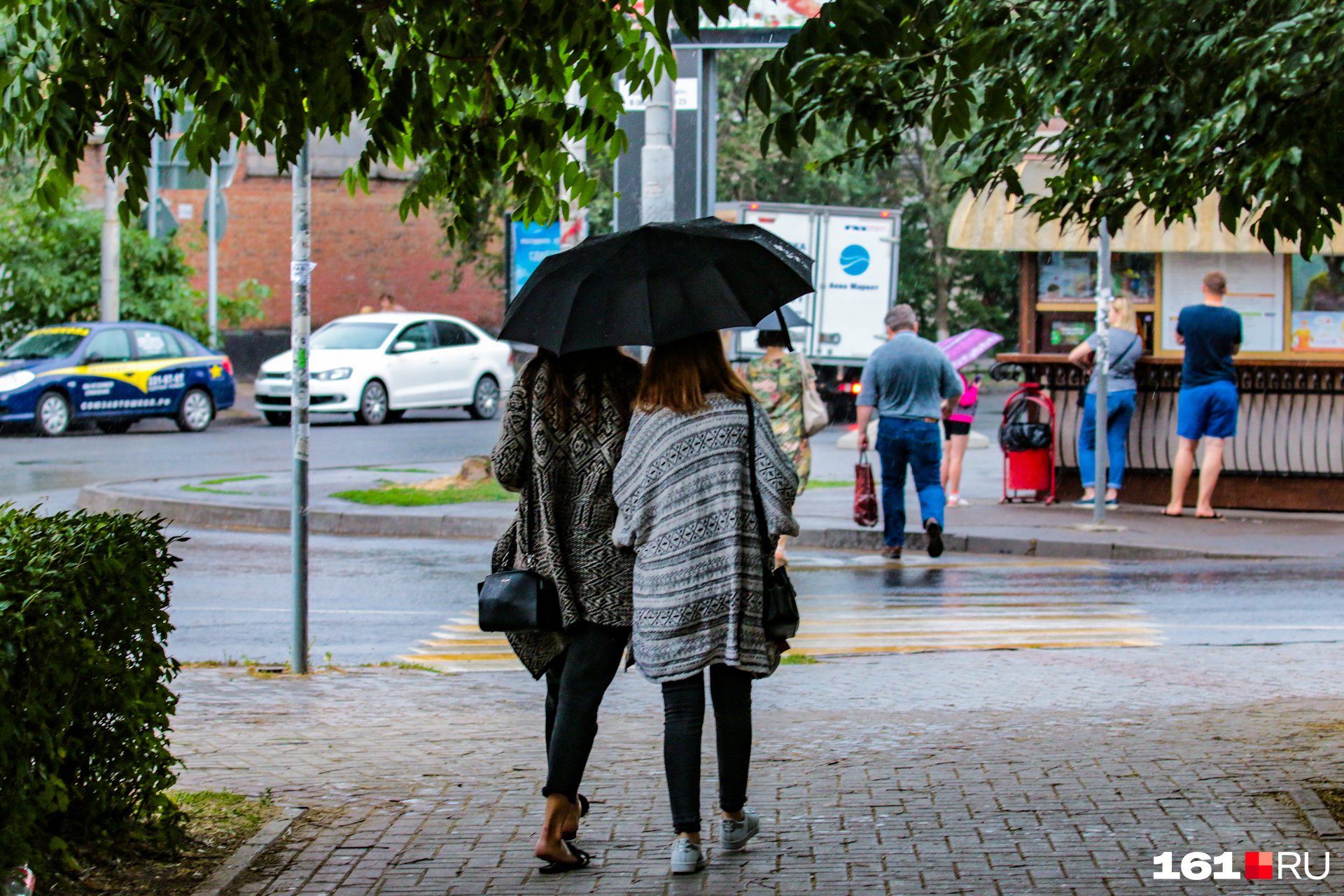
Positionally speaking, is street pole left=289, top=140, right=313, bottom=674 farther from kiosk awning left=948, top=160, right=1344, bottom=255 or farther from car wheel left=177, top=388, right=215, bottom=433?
car wheel left=177, top=388, right=215, bottom=433

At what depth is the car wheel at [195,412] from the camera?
24.4 m

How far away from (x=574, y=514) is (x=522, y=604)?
0.32m

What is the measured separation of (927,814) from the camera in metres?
5.09

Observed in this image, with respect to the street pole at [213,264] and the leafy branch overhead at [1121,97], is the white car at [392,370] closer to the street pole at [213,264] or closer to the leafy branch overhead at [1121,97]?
the street pole at [213,264]

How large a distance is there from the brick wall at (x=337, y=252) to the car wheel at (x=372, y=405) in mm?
10473

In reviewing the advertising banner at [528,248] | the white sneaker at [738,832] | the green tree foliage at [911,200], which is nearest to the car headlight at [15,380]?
the advertising banner at [528,248]

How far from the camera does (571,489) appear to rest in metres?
4.79

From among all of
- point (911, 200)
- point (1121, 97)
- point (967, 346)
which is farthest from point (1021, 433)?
point (911, 200)

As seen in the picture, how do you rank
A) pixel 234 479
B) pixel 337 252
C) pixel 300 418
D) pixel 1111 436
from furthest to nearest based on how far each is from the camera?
pixel 337 252 → pixel 234 479 → pixel 1111 436 → pixel 300 418

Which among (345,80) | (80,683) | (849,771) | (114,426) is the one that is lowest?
(849,771)

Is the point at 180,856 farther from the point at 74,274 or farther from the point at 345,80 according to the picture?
the point at 74,274

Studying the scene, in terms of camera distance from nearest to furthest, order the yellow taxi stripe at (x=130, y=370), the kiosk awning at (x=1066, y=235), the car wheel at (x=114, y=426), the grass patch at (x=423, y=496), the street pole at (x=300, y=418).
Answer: the street pole at (x=300, y=418)
the kiosk awning at (x=1066, y=235)
the grass patch at (x=423, y=496)
the yellow taxi stripe at (x=130, y=370)
the car wheel at (x=114, y=426)

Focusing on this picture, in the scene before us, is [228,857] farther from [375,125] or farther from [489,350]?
[489,350]

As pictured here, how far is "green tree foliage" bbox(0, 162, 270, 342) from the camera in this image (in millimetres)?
26750
